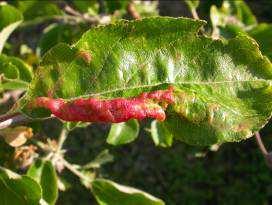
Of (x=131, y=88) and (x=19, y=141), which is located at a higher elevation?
(x=131, y=88)

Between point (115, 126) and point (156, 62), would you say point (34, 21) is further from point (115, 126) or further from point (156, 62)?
point (156, 62)

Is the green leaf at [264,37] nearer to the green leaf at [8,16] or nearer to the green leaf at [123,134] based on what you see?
the green leaf at [123,134]

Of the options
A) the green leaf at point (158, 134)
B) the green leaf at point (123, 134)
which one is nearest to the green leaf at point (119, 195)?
the green leaf at point (123, 134)

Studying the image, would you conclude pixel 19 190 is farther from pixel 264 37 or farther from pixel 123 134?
pixel 264 37

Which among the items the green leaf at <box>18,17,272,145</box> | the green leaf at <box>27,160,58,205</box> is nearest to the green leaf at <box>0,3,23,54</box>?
the green leaf at <box>27,160,58,205</box>

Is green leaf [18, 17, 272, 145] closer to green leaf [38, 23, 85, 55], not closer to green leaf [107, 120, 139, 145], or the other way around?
green leaf [107, 120, 139, 145]

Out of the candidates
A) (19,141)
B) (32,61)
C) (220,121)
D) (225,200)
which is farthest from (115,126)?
(225,200)

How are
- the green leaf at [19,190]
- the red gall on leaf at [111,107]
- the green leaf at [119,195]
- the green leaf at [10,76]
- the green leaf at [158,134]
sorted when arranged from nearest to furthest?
the red gall on leaf at [111,107] < the green leaf at [19,190] < the green leaf at [10,76] < the green leaf at [119,195] < the green leaf at [158,134]
